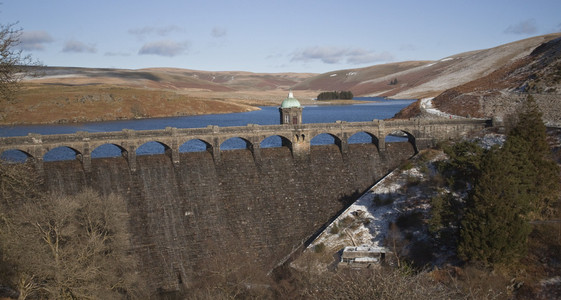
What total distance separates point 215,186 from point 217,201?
1.84m

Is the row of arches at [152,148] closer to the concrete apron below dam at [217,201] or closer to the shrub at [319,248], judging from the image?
the concrete apron below dam at [217,201]

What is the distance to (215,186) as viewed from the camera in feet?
172

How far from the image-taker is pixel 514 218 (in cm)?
3769

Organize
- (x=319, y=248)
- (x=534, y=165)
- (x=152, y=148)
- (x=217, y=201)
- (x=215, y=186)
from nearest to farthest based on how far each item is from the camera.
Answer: (x=534, y=165)
(x=319, y=248)
(x=217, y=201)
(x=215, y=186)
(x=152, y=148)

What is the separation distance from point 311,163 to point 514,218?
25104 mm

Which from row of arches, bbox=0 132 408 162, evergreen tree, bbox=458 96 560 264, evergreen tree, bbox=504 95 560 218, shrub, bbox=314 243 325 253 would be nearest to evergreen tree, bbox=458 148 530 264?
evergreen tree, bbox=458 96 560 264

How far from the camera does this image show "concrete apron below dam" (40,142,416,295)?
4647 cm

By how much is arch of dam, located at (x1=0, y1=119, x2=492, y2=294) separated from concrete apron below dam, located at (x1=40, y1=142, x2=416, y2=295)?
102 mm

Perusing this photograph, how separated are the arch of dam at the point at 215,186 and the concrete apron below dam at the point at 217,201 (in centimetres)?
10

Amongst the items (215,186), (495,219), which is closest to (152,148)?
(215,186)

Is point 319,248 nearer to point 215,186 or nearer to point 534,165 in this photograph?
point 215,186

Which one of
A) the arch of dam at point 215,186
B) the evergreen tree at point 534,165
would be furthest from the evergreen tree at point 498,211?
the arch of dam at point 215,186

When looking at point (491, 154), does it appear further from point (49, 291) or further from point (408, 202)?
point (49, 291)

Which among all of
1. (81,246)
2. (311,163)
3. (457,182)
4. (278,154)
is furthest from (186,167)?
(457,182)
